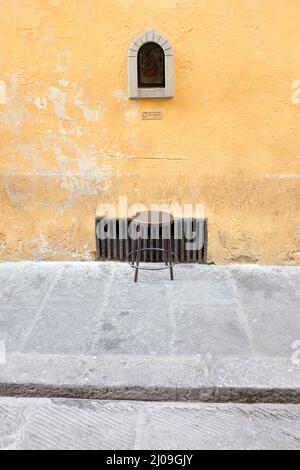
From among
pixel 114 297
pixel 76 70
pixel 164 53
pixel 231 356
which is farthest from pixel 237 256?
pixel 76 70

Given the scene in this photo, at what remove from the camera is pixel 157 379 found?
3.70 meters

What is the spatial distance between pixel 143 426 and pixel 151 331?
1.05 metres

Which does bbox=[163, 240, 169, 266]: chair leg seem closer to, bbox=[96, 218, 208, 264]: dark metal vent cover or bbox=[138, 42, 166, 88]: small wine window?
bbox=[96, 218, 208, 264]: dark metal vent cover

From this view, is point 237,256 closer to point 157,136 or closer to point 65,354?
point 157,136

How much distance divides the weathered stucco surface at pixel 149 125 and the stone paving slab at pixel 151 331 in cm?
49

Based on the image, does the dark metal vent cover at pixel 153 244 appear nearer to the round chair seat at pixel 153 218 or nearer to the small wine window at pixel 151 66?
the round chair seat at pixel 153 218

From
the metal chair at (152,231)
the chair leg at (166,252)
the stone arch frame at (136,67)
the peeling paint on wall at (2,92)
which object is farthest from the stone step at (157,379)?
A: the peeling paint on wall at (2,92)

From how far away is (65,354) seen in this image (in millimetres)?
4004

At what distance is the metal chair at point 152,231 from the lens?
16.6 feet

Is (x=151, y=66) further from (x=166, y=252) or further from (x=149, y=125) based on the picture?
(x=166, y=252)

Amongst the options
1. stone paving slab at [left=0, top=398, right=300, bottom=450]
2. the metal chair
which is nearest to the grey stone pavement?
stone paving slab at [left=0, top=398, right=300, bottom=450]

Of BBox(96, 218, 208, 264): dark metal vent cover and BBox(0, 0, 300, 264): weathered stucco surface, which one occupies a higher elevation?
BBox(0, 0, 300, 264): weathered stucco surface

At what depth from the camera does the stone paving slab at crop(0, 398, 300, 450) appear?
10.6ft
